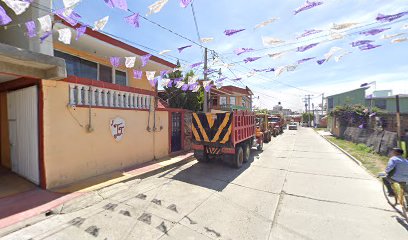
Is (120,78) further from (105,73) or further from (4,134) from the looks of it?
(4,134)

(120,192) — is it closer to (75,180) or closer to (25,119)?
(75,180)

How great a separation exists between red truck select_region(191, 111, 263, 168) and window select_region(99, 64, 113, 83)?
3.93m

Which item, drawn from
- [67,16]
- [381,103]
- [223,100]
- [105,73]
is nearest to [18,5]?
[67,16]

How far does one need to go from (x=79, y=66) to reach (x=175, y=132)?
200 inches

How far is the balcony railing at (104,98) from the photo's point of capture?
255 inches

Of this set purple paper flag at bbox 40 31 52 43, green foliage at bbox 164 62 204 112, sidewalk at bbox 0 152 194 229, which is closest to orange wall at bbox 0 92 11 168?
sidewalk at bbox 0 152 194 229

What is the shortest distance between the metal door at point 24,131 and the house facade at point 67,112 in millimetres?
25

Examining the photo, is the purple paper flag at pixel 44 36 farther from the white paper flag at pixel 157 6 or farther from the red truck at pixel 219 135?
the red truck at pixel 219 135

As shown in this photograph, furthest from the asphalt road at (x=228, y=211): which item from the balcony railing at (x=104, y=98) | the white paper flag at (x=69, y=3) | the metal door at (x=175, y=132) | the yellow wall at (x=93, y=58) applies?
the yellow wall at (x=93, y=58)

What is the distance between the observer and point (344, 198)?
5.96 m

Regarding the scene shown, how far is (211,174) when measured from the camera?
8.10 metres

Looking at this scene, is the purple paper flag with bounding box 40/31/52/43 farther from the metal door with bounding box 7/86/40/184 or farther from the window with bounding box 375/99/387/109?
the window with bounding box 375/99/387/109

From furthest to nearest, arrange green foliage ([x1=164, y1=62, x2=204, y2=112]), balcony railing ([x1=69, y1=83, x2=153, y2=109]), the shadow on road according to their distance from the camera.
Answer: green foliage ([x1=164, y1=62, x2=204, y2=112]) → the shadow on road → balcony railing ([x1=69, y1=83, x2=153, y2=109])

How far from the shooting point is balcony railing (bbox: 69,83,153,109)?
6.48 meters
